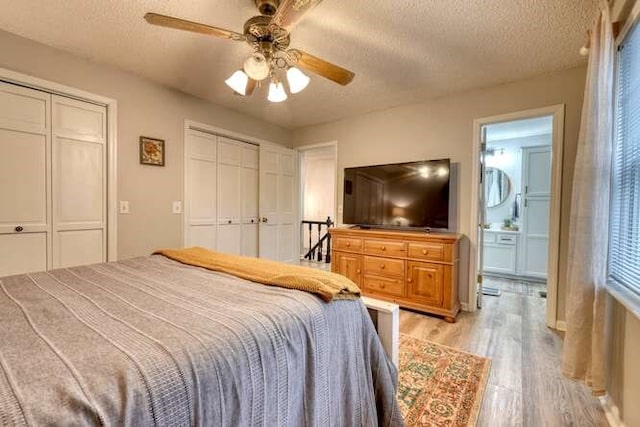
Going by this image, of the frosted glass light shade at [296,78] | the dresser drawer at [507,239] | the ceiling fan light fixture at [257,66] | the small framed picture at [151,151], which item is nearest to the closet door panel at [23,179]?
the small framed picture at [151,151]

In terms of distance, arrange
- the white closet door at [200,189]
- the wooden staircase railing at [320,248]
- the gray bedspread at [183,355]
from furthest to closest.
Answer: the wooden staircase railing at [320,248], the white closet door at [200,189], the gray bedspread at [183,355]

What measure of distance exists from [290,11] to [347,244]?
2.47 metres

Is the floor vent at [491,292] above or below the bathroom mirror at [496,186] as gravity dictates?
below

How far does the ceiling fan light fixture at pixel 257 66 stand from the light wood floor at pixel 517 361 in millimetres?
2233

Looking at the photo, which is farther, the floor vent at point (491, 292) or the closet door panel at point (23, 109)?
the floor vent at point (491, 292)

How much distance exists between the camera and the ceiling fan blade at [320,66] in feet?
5.66

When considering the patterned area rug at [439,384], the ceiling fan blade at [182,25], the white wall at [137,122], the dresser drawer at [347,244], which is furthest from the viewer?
the dresser drawer at [347,244]

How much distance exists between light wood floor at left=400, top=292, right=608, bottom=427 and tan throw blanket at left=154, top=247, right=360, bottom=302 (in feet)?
3.60

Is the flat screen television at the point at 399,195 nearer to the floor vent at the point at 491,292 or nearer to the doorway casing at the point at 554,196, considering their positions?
the doorway casing at the point at 554,196

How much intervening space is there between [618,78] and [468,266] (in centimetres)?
192

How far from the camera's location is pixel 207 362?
77 centimetres

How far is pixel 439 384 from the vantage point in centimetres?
181

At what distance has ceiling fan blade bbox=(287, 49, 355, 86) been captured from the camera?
1.72 meters

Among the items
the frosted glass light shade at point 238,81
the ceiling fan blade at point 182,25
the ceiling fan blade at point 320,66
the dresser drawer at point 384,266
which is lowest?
the dresser drawer at point 384,266
